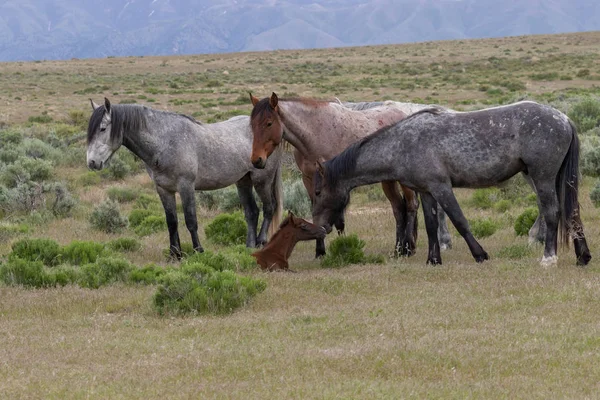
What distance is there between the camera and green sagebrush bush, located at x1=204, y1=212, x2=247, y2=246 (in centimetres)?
1294

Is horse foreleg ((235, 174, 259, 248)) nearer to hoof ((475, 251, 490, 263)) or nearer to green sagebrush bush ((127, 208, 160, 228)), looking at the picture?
green sagebrush bush ((127, 208, 160, 228))

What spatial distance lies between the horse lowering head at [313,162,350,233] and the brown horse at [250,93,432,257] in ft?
1.20

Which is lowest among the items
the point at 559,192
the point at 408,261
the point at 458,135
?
the point at 408,261

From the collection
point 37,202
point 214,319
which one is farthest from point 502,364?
point 37,202

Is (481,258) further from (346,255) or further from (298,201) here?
(298,201)

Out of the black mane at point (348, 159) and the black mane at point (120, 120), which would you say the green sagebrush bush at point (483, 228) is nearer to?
the black mane at point (348, 159)

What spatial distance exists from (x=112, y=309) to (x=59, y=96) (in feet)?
144

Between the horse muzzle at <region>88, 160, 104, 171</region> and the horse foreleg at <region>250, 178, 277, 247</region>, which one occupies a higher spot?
the horse muzzle at <region>88, 160, 104, 171</region>

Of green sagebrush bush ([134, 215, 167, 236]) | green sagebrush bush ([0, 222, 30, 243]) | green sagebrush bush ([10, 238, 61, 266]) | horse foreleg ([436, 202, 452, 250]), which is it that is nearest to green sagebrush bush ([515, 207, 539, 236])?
horse foreleg ([436, 202, 452, 250])

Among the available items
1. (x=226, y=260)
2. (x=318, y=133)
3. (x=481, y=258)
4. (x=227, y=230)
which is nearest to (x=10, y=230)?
(x=227, y=230)

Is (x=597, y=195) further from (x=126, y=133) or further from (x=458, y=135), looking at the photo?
(x=126, y=133)

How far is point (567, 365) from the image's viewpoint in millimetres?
6199

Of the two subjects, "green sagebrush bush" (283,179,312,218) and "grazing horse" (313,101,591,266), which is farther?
"green sagebrush bush" (283,179,312,218)

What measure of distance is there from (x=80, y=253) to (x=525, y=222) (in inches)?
247
